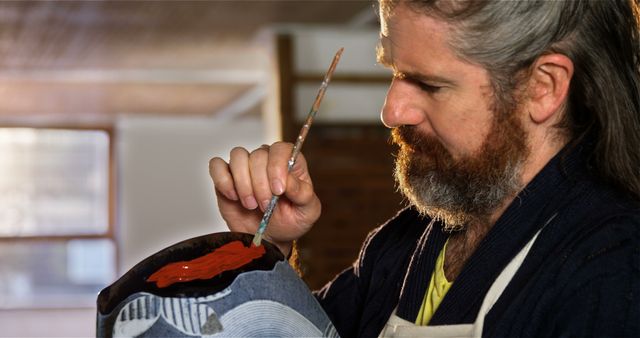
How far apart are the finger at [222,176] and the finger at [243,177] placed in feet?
0.15

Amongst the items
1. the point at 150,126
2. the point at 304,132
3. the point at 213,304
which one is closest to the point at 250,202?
the point at 304,132

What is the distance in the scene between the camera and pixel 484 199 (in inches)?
52.8

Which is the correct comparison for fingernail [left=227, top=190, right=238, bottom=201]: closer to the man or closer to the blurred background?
the man

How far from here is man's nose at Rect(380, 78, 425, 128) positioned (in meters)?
1.30

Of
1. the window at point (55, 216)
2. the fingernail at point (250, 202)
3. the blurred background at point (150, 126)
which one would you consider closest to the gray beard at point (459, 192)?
the fingernail at point (250, 202)

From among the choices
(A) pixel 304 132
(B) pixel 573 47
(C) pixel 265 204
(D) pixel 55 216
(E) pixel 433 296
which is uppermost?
(B) pixel 573 47

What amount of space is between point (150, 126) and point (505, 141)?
10.7 m

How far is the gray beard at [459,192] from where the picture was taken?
132 cm

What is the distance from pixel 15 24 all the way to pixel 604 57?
5.09m

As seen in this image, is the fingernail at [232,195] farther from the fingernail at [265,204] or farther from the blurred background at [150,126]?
the blurred background at [150,126]

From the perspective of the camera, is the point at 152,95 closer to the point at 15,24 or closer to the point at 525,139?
the point at 15,24

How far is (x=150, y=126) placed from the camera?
463 inches

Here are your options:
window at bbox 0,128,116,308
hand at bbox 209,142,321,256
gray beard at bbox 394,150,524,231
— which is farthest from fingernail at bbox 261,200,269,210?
window at bbox 0,128,116,308

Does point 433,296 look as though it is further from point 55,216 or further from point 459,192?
point 55,216
